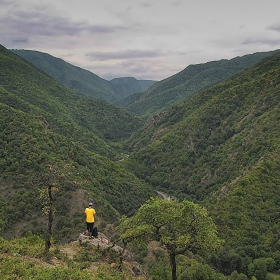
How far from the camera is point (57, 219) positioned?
6462 cm

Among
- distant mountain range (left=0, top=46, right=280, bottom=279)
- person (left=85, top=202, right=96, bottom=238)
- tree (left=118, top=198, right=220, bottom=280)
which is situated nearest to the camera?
tree (left=118, top=198, right=220, bottom=280)

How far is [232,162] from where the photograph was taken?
106688 millimetres

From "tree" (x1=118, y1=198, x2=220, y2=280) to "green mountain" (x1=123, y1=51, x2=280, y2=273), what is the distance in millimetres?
Answer: 48423

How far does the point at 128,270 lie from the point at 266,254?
2125 inches

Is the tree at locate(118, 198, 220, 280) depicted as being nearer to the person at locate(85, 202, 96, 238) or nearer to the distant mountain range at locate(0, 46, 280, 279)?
the person at locate(85, 202, 96, 238)

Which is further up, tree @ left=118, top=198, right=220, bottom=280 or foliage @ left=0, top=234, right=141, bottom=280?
tree @ left=118, top=198, right=220, bottom=280

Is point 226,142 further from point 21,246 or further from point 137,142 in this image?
point 21,246

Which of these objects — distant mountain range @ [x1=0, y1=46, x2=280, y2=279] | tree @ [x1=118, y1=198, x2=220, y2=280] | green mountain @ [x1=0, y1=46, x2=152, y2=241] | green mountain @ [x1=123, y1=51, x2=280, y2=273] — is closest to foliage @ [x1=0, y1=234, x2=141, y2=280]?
tree @ [x1=118, y1=198, x2=220, y2=280]

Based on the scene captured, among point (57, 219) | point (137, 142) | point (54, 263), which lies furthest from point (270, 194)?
point (137, 142)

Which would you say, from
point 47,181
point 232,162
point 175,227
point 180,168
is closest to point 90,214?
point 47,181

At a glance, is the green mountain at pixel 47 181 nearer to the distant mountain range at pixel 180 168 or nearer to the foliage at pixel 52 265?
the distant mountain range at pixel 180 168

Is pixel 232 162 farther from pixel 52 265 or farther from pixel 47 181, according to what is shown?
pixel 47 181

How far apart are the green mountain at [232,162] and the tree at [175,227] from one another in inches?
1906

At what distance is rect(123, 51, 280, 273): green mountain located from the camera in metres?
73.0
